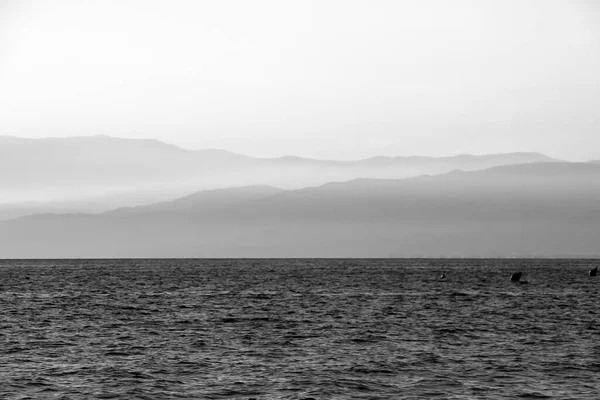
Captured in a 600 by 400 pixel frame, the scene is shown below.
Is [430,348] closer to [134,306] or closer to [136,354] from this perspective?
[136,354]

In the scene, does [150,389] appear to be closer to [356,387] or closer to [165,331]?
[356,387]

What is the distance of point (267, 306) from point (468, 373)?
1648 inches

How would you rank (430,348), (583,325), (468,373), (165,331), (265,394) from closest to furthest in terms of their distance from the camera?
(265,394), (468,373), (430,348), (165,331), (583,325)

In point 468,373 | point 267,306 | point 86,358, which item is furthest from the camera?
point 267,306

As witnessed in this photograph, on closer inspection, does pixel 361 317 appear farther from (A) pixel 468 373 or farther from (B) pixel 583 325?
(A) pixel 468 373

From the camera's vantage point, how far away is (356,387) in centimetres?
3584

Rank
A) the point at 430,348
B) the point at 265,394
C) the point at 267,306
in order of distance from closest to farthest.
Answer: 1. the point at 265,394
2. the point at 430,348
3. the point at 267,306

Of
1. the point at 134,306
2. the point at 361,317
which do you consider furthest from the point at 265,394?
the point at 134,306

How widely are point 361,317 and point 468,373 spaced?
27942 mm

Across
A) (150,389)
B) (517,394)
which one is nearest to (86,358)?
(150,389)

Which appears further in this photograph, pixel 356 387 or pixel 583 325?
pixel 583 325

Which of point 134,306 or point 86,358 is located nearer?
point 86,358

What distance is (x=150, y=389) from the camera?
3531cm

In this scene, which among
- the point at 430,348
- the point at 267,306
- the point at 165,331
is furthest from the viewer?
the point at 267,306
